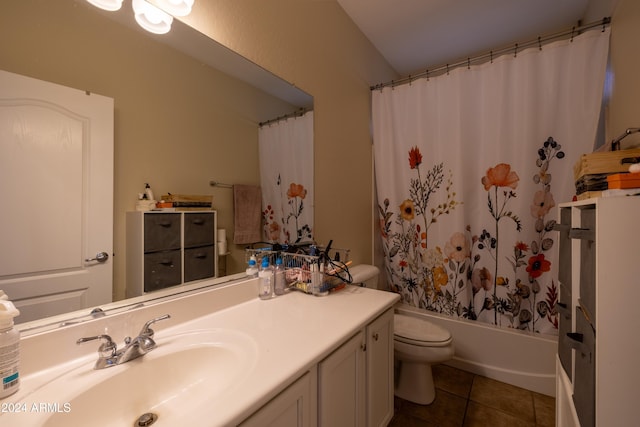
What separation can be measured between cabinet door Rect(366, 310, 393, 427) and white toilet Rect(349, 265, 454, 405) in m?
0.29

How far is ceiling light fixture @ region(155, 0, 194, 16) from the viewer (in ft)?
3.03

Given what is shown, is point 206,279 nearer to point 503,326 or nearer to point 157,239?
point 157,239

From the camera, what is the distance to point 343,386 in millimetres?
924

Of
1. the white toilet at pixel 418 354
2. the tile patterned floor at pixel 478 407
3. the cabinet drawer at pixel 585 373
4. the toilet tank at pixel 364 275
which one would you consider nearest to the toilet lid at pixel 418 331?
the white toilet at pixel 418 354

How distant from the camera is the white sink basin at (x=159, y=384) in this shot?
0.57 m

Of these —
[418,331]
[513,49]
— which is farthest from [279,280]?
[513,49]

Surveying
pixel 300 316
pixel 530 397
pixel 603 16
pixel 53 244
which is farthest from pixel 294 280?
pixel 603 16

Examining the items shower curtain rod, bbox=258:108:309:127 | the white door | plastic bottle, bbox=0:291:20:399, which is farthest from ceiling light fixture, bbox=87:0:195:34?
plastic bottle, bbox=0:291:20:399

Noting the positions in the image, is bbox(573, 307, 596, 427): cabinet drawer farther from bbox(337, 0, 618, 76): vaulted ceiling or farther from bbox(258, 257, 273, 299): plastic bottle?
bbox(337, 0, 618, 76): vaulted ceiling

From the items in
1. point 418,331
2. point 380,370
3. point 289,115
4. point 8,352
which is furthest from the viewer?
point 418,331

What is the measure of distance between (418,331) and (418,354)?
0.53 ft

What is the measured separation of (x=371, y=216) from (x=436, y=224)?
54 cm

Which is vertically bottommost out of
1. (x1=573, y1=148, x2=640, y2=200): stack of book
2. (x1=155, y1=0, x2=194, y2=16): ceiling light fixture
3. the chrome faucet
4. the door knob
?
the chrome faucet

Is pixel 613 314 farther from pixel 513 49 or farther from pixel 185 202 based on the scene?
pixel 513 49
